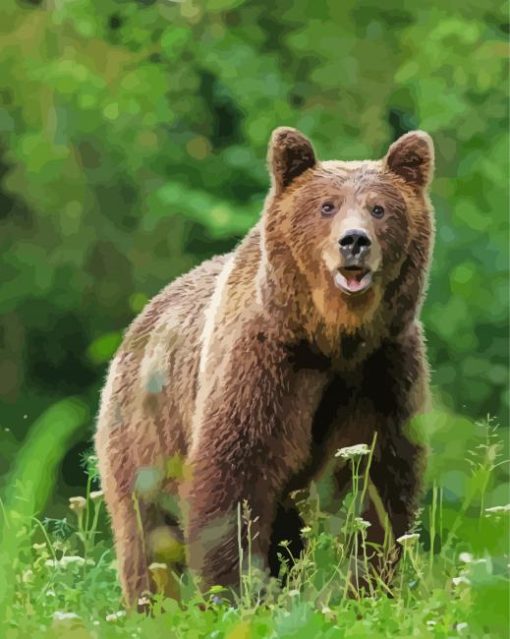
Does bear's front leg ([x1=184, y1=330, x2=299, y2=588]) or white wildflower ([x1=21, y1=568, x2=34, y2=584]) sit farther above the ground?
bear's front leg ([x1=184, y1=330, x2=299, y2=588])

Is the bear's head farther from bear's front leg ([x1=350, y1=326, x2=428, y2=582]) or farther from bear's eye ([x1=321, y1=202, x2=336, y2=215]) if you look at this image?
bear's front leg ([x1=350, y1=326, x2=428, y2=582])

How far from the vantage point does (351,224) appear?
17.4ft

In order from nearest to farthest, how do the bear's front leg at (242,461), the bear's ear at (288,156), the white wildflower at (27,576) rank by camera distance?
the white wildflower at (27,576) → the bear's front leg at (242,461) → the bear's ear at (288,156)

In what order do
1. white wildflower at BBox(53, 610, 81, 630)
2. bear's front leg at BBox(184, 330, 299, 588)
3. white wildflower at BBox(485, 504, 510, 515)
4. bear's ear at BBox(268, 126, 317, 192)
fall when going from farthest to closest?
bear's ear at BBox(268, 126, 317, 192)
bear's front leg at BBox(184, 330, 299, 588)
white wildflower at BBox(485, 504, 510, 515)
white wildflower at BBox(53, 610, 81, 630)

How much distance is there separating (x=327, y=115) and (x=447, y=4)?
3.00 feet

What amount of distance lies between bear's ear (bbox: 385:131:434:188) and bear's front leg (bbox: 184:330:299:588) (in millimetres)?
863

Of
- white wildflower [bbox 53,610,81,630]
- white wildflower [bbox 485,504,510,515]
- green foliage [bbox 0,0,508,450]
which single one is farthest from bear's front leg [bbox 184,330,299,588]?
green foliage [bbox 0,0,508,450]

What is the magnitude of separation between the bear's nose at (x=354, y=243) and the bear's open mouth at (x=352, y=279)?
0.20 ft

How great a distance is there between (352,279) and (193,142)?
10.5ft

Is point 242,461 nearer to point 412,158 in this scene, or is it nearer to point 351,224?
point 351,224

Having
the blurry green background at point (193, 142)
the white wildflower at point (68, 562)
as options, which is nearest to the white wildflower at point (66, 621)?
the white wildflower at point (68, 562)

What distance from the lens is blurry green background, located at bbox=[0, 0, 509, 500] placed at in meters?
7.94

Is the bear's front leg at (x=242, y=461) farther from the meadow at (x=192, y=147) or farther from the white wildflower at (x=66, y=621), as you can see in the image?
the meadow at (x=192, y=147)

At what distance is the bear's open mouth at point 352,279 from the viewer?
5.25 meters
